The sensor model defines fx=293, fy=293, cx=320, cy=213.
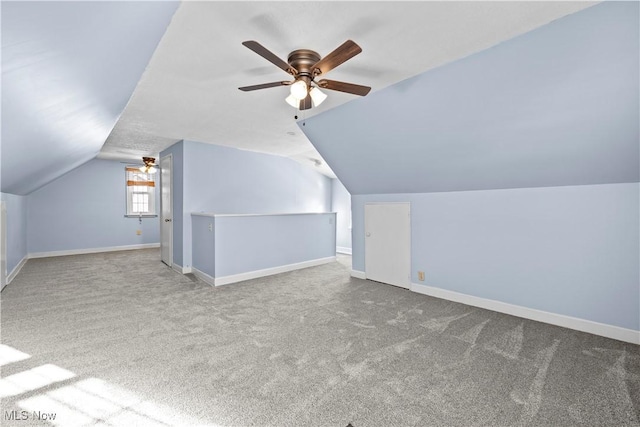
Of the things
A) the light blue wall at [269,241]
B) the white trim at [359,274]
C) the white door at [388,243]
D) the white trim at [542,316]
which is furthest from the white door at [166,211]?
the white trim at [542,316]

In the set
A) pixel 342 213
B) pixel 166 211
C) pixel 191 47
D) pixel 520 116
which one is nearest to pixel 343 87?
pixel 191 47

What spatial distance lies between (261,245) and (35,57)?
3.72 meters

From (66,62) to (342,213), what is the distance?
261 inches

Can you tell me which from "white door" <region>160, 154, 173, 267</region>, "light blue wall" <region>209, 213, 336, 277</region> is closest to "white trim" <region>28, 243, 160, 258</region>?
"white door" <region>160, 154, 173, 267</region>

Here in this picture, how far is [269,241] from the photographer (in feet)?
16.6

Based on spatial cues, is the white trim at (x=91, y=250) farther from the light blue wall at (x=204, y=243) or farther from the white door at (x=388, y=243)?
the white door at (x=388, y=243)

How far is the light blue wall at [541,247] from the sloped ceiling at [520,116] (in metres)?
0.18

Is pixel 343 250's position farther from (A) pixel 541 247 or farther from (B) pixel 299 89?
(B) pixel 299 89

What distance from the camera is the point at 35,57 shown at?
1.51 m

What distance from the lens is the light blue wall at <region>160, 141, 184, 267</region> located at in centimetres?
513

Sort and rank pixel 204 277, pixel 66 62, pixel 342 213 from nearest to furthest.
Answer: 1. pixel 66 62
2. pixel 204 277
3. pixel 342 213

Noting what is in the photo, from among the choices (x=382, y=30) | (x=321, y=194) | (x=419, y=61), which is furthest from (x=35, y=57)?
(x=321, y=194)

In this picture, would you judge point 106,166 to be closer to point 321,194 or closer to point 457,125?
point 321,194

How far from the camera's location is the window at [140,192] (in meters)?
7.96
